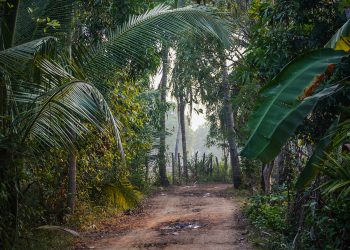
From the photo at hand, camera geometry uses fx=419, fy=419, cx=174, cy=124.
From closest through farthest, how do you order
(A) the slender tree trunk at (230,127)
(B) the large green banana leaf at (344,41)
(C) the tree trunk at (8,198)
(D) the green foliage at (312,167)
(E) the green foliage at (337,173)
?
(E) the green foliage at (337,173), (D) the green foliage at (312,167), (B) the large green banana leaf at (344,41), (C) the tree trunk at (8,198), (A) the slender tree trunk at (230,127)

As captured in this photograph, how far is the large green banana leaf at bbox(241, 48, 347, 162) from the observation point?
3.84 meters

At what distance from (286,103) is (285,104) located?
0.01m

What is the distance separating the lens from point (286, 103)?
155 inches

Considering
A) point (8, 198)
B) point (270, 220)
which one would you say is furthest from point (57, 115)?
point (270, 220)

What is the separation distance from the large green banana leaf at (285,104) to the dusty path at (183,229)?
3471 millimetres

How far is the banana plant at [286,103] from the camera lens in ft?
12.6

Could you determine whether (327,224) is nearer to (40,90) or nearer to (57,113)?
(57,113)

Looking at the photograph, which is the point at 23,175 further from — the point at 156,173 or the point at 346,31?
the point at 156,173

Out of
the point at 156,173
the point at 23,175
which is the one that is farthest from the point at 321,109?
the point at 156,173

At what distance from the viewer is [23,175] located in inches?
201

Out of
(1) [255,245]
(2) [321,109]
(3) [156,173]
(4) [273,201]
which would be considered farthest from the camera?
(3) [156,173]

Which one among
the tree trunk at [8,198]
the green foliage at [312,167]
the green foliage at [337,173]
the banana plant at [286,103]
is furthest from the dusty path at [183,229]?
the banana plant at [286,103]

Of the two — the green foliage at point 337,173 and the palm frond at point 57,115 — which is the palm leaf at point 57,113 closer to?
the palm frond at point 57,115

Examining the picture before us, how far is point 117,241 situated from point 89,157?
254cm
